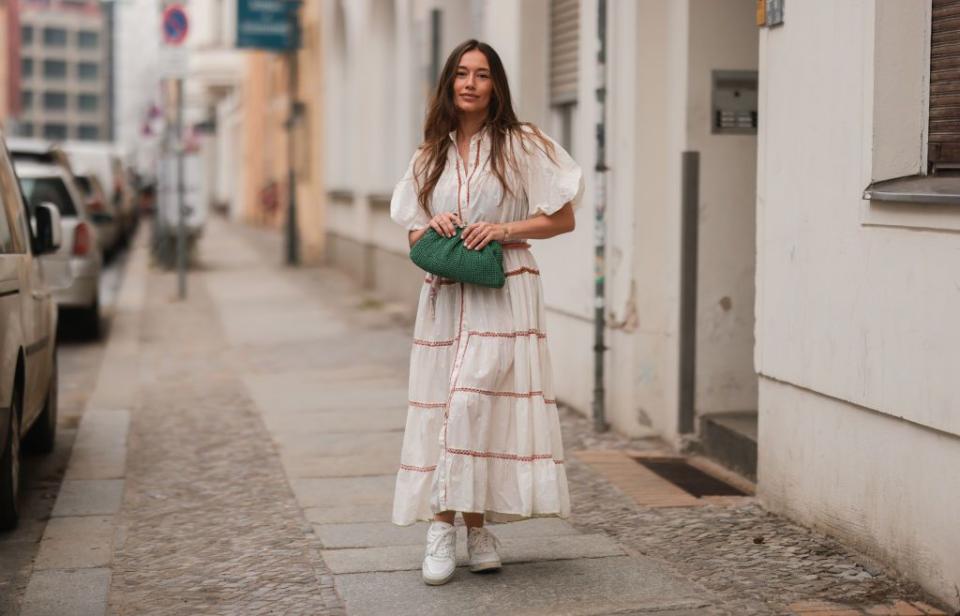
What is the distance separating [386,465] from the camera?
813 centimetres

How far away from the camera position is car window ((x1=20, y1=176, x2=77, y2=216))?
1491cm

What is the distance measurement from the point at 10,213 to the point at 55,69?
564 feet

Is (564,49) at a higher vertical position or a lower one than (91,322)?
higher

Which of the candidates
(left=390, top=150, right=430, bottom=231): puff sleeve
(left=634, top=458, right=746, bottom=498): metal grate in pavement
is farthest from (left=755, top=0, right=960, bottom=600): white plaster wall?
(left=390, top=150, right=430, bottom=231): puff sleeve

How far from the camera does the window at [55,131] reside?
570 ft

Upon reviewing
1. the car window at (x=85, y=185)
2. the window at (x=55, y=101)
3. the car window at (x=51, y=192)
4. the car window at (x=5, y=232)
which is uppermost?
the window at (x=55, y=101)

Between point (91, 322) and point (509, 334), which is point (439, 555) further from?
point (91, 322)

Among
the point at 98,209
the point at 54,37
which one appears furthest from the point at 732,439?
the point at 54,37

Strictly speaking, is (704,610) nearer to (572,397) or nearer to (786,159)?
(786,159)

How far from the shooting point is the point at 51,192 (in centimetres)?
1498

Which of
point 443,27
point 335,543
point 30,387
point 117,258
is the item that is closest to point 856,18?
point 335,543

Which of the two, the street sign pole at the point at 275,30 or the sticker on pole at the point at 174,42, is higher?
the street sign pole at the point at 275,30

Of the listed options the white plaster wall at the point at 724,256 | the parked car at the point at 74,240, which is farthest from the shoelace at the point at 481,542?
the parked car at the point at 74,240

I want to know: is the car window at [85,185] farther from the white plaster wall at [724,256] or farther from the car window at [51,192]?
the white plaster wall at [724,256]
